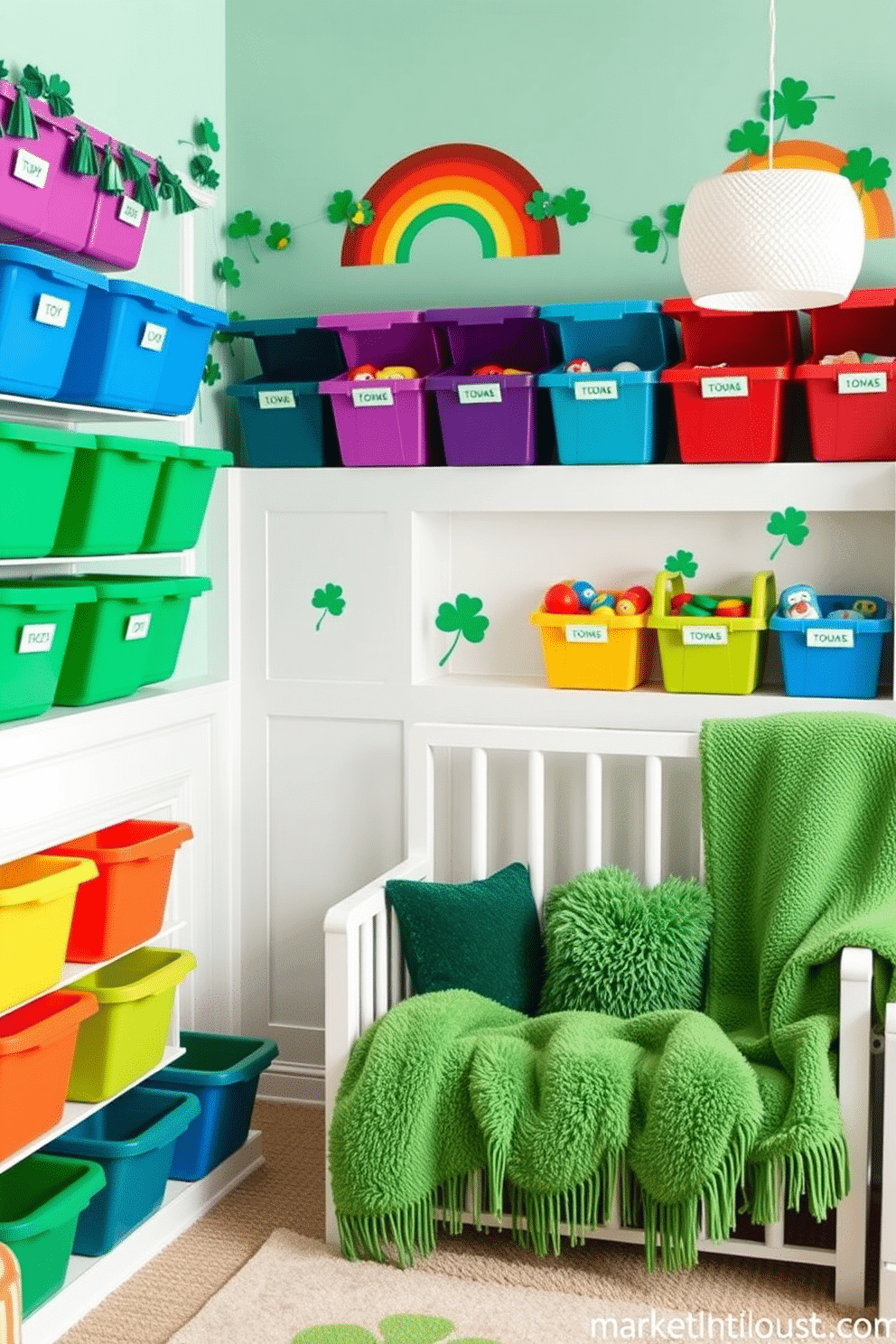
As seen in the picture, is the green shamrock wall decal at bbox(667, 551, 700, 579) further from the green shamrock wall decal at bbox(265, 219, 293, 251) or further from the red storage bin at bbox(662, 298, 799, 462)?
the green shamrock wall decal at bbox(265, 219, 293, 251)

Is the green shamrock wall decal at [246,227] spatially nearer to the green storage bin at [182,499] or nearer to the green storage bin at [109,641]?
the green storage bin at [182,499]

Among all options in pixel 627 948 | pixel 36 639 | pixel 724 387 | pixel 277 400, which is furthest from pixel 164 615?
pixel 724 387

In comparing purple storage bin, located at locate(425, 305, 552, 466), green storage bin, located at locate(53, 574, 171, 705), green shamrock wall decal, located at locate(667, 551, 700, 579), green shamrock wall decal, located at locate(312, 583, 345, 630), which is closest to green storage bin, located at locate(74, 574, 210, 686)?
green storage bin, located at locate(53, 574, 171, 705)

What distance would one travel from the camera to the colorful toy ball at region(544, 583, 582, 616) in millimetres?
2896

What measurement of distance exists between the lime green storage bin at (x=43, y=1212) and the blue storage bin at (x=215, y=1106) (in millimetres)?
325

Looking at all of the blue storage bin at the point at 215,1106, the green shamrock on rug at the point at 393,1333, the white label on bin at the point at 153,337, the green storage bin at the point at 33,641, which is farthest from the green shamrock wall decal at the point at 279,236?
the green shamrock on rug at the point at 393,1333

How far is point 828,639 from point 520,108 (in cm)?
124

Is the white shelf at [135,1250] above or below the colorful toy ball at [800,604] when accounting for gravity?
below

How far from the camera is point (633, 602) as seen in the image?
2.88 meters

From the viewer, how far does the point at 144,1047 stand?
250cm

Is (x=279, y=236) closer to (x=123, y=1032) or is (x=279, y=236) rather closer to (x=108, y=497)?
(x=108, y=497)

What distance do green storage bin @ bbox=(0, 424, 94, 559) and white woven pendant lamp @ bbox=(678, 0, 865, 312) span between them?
3.13 feet

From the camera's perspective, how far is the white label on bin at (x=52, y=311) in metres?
2.18

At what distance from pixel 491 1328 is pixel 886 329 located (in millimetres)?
1856
